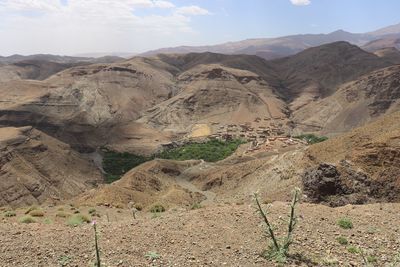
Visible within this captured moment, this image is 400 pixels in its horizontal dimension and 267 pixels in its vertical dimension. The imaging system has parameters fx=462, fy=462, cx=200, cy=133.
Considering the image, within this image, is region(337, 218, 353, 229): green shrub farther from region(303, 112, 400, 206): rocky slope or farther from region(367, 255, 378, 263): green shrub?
region(303, 112, 400, 206): rocky slope

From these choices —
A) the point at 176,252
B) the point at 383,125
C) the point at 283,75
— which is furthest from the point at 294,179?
the point at 283,75

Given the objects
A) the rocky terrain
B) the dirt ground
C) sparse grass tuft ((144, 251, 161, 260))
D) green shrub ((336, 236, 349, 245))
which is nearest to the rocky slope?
the rocky terrain

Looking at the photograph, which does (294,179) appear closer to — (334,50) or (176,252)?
(176,252)

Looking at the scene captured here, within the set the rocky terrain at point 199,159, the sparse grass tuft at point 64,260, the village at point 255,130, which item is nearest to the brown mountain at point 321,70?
the rocky terrain at point 199,159

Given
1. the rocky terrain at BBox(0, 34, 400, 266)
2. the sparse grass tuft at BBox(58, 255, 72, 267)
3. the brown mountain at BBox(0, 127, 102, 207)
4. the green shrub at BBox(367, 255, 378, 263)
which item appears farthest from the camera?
the brown mountain at BBox(0, 127, 102, 207)

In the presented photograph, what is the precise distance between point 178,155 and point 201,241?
214ft

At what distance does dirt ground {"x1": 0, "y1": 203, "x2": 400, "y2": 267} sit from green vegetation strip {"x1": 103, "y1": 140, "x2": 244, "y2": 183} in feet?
184

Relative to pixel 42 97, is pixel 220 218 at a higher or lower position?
higher

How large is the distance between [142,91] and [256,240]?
113579 mm

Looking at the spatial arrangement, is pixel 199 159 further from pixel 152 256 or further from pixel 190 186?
pixel 152 256

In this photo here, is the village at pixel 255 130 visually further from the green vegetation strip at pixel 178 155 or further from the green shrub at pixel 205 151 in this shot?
the green vegetation strip at pixel 178 155

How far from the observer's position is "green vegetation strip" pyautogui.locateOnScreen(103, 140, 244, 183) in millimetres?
72125

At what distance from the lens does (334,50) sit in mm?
149875

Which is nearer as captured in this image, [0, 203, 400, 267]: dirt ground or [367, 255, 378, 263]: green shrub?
[0, 203, 400, 267]: dirt ground
